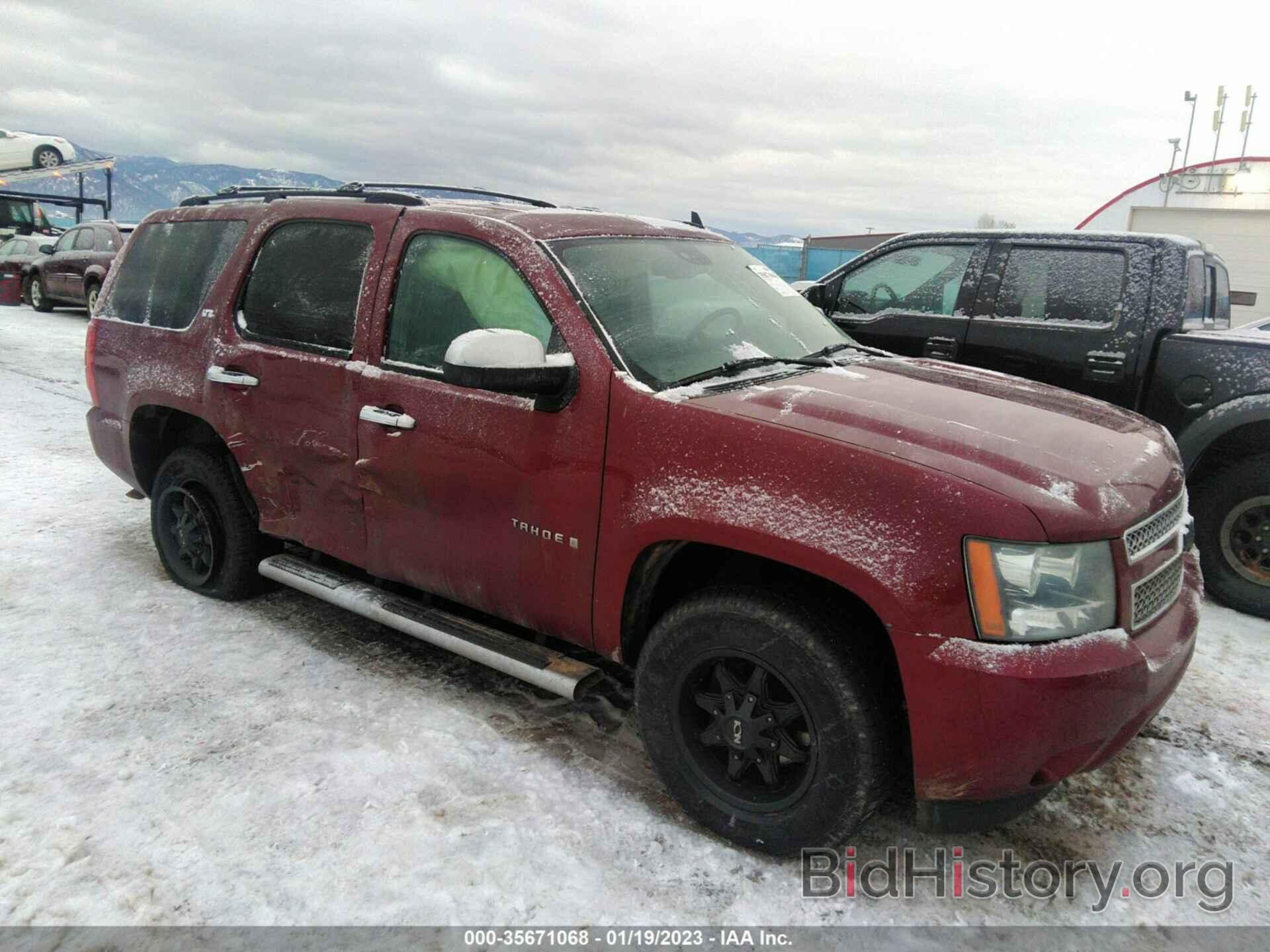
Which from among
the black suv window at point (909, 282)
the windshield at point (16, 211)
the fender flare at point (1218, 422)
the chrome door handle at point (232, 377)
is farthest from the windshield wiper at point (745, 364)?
the windshield at point (16, 211)

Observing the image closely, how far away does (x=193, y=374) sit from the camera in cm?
387

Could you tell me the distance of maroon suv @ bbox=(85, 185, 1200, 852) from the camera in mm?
2094

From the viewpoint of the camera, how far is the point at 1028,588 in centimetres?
207

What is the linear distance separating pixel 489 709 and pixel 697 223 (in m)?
2.66

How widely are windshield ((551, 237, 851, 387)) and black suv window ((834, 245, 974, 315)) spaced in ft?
7.74

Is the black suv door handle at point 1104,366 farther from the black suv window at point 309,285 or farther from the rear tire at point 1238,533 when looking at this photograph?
the black suv window at point 309,285

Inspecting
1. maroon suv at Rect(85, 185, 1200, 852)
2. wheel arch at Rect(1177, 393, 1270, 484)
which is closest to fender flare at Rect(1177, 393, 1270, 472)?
wheel arch at Rect(1177, 393, 1270, 484)

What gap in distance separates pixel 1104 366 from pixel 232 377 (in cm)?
466

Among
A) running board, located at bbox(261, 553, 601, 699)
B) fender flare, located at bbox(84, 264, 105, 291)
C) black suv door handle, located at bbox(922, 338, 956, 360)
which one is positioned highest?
fender flare, located at bbox(84, 264, 105, 291)

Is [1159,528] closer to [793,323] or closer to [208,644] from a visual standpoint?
[793,323]

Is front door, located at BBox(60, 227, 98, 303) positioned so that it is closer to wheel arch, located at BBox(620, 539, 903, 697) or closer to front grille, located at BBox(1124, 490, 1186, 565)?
wheel arch, located at BBox(620, 539, 903, 697)

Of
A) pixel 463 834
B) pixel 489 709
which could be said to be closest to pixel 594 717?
pixel 489 709

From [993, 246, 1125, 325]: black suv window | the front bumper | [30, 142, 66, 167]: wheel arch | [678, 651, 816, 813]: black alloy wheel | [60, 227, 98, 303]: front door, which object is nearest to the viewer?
the front bumper

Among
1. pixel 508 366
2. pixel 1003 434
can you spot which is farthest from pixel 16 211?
pixel 1003 434
